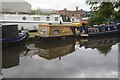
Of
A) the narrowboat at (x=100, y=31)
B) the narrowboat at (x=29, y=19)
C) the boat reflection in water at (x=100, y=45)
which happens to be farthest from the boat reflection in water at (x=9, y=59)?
the narrowboat at (x=100, y=31)

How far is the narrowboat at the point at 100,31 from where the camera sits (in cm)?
2373

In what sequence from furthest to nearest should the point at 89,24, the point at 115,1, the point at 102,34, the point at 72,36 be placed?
the point at 102,34 → the point at 72,36 → the point at 89,24 → the point at 115,1

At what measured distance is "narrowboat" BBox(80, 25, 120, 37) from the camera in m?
23.7

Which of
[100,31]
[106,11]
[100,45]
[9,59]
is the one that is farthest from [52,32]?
[106,11]

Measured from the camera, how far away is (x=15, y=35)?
16531 mm

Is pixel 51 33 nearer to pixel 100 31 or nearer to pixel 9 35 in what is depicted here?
pixel 9 35

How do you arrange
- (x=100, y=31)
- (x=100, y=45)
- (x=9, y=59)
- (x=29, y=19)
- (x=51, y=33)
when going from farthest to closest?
1. (x=100, y=31)
2. (x=29, y=19)
3. (x=51, y=33)
4. (x=100, y=45)
5. (x=9, y=59)

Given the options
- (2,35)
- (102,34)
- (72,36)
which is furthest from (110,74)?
(102,34)

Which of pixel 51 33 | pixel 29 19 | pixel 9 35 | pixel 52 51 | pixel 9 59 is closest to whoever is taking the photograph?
pixel 9 59

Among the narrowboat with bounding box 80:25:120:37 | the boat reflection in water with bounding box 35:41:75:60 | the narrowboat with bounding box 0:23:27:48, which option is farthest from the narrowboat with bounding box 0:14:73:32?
the narrowboat with bounding box 0:23:27:48

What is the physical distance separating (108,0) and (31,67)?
19.7 feet

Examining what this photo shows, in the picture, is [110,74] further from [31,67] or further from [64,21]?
[64,21]

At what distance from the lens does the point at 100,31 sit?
25312 millimetres

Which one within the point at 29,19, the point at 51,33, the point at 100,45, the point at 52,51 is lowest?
the point at 52,51
